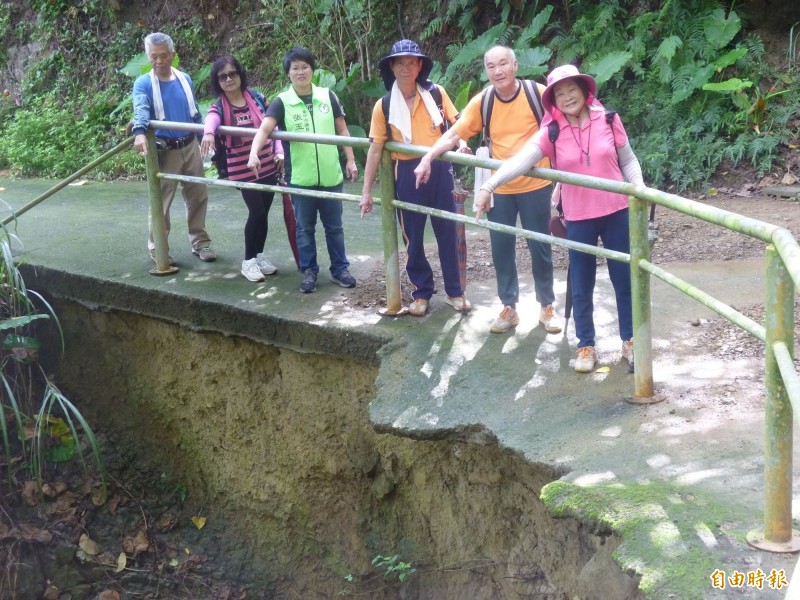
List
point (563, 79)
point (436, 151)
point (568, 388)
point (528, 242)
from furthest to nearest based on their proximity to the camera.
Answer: point (528, 242) → point (436, 151) → point (568, 388) → point (563, 79)

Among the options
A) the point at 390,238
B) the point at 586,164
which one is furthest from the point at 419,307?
the point at 586,164

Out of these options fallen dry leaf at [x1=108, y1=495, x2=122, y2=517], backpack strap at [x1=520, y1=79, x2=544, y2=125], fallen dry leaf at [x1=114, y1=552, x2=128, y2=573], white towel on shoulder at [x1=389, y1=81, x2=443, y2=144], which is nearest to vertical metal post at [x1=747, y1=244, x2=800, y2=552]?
backpack strap at [x1=520, y1=79, x2=544, y2=125]

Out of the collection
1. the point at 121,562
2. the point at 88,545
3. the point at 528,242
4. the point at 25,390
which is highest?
the point at 528,242

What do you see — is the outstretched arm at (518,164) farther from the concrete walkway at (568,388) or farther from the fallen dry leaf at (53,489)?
the fallen dry leaf at (53,489)

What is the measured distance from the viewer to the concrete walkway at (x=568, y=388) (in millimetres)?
3096

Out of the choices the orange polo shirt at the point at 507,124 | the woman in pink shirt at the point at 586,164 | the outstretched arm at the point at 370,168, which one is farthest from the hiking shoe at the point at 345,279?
the woman in pink shirt at the point at 586,164

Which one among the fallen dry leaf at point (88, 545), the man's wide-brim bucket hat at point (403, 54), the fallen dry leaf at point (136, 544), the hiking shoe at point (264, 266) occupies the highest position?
the man's wide-brim bucket hat at point (403, 54)

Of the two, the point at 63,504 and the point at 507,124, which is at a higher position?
the point at 507,124

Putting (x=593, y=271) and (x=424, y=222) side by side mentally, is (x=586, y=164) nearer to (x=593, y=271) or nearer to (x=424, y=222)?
(x=593, y=271)

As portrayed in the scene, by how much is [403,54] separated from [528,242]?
124 cm

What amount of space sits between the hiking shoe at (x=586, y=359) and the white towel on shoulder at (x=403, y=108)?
151cm

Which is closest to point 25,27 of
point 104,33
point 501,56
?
point 104,33

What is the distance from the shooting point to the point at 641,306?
4012 millimetres

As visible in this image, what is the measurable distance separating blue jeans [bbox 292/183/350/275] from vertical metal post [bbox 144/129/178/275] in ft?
3.62
